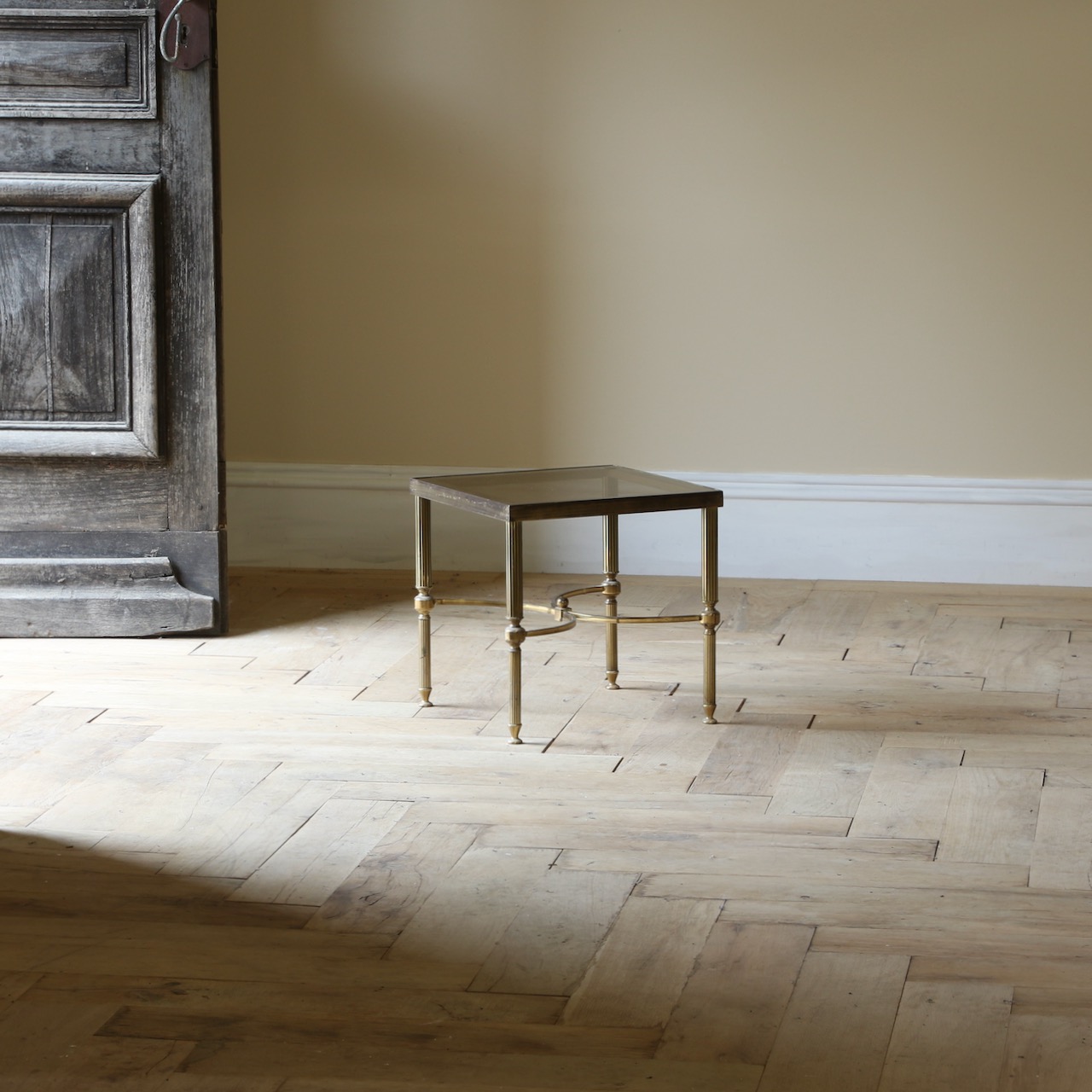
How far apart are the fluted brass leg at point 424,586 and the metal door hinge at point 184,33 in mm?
1174

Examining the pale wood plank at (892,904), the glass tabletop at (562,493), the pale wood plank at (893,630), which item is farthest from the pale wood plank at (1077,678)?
the pale wood plank at (892,904)

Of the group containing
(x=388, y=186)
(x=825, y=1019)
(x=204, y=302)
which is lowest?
(x=825, y=1019)

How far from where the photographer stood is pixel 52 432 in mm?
3314

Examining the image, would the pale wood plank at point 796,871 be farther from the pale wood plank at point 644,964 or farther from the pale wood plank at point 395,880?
the pale wood plank at point 395,880

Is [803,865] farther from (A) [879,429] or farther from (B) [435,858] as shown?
(A) [879,429]

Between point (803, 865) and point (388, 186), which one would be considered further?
point (388, 186)

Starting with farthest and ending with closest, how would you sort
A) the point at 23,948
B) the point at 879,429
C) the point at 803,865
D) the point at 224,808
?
the point at 879,429 < the point at 224,808 < the point at 803,865 < the point at 23,948

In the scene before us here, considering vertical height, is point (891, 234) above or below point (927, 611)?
above

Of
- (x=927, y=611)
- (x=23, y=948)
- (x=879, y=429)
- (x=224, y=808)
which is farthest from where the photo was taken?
(x=879, y=429)

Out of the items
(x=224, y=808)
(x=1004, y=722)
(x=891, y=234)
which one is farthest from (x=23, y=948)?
(x=891, y=234)

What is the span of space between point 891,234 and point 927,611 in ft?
3.08

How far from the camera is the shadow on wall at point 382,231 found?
382cm

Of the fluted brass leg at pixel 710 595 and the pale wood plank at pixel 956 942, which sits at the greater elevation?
the fluted brass leg at pixel 710 595

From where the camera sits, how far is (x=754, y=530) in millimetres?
3857
